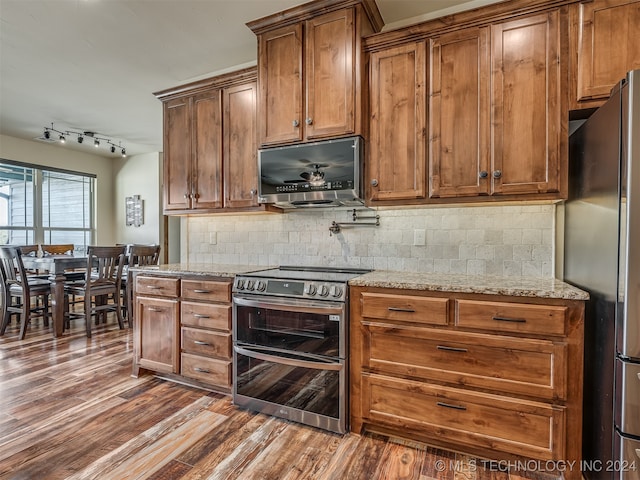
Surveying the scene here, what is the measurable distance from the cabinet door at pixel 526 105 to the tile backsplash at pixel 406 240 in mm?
347

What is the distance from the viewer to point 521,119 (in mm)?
1915

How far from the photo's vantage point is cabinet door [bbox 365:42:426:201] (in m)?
2.14

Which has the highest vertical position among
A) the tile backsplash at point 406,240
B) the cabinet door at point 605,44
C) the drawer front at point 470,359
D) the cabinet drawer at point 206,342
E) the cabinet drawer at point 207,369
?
the cabinet door at point 605,44

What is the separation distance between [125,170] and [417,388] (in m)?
7.14

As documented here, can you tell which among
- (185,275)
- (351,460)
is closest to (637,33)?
(351,460)

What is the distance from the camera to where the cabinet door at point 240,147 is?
272 cm

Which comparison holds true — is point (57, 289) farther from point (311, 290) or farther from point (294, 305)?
point (311, 290)

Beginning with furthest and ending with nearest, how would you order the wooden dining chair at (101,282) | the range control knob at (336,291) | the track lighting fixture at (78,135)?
1. the track lighting fixture at (78,135)
2. the wooden dining chair at (101,282)
3. the range control knob at (336,291)

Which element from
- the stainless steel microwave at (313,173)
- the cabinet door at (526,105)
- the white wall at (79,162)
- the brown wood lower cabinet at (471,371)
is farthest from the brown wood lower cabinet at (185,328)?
the white wall at (79,162)

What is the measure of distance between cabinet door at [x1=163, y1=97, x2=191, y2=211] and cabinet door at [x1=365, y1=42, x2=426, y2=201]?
5.56ft

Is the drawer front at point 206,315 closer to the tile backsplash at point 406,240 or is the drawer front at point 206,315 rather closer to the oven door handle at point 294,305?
the oven door handle at point 294,305

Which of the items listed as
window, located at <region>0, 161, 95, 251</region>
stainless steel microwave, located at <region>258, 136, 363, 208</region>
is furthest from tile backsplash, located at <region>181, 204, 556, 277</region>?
window, located at <region>0, 161, 95, 251</region>

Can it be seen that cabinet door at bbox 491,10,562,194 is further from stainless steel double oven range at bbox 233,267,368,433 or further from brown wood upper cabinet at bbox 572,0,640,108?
stainless steel double oven range at bbox 233,267,368,433

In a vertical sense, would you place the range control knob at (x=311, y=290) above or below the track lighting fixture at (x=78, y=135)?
below
